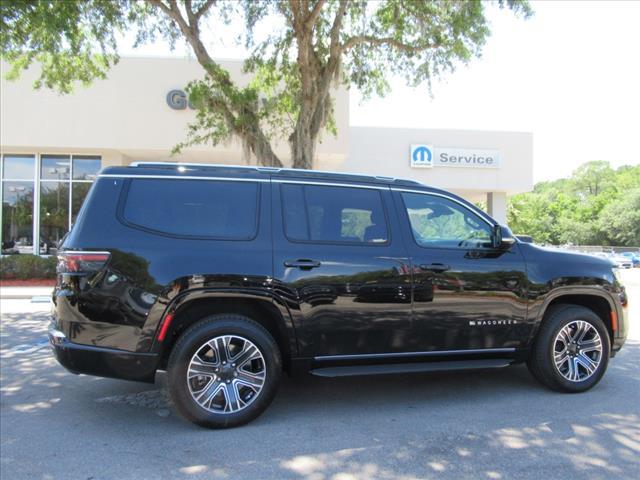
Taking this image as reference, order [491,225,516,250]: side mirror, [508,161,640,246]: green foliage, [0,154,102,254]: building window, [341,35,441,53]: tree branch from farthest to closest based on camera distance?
[508,161,640,246]: green foliage, [0,154,102,254]: building window, [341,35,441,53]: tree branch, [491,225,516,250]: side mirror

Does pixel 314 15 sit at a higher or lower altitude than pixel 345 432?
higher

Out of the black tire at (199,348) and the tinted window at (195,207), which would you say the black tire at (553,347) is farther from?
the tinted window at (195,207)

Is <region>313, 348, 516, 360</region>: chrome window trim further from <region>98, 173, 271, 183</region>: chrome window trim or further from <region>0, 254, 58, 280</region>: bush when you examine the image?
<region>0, 254, 58, 280</region>: bush

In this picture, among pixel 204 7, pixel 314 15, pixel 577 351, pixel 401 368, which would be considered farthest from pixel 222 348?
pixel 204 7

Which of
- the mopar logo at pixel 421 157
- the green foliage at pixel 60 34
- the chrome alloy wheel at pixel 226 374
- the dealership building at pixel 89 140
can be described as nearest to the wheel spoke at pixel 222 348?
the chrome alloy wheel at pixel 226 374

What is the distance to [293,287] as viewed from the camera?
411 centimetres

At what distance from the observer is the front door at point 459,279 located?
4426 mm

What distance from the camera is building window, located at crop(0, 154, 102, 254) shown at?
1858 centimetres

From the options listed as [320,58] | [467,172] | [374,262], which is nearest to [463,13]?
[320,58]

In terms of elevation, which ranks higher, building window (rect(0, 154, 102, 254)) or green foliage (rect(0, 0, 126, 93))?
green foliage (rect(0, 0, 126, 93))

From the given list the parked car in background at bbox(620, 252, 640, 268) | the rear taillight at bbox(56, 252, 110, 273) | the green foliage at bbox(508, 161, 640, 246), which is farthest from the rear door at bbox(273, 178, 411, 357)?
the parked car in background at bbox(620, 252, 640, 268)

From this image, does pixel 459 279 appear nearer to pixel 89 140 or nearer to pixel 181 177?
pixel 181 177

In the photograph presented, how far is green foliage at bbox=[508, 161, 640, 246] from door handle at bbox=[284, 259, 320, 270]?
45801 mm

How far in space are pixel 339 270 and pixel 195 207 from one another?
4.32ft
